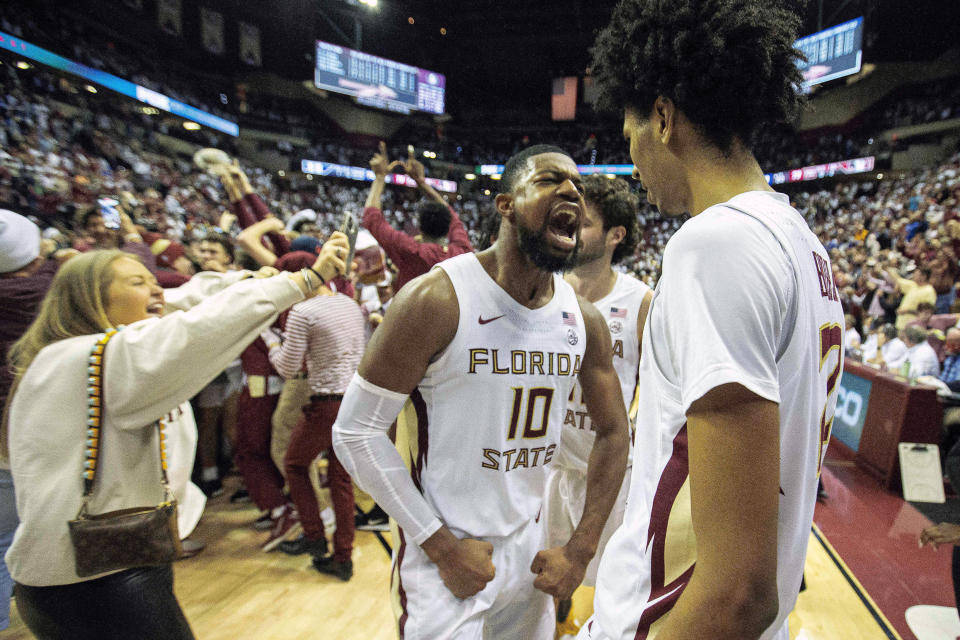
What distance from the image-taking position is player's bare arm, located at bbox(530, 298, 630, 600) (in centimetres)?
172

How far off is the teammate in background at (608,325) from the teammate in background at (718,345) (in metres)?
1.38

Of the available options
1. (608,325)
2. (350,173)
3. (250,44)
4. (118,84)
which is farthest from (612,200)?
(350,173)

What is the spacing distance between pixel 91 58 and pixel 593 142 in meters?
23.3

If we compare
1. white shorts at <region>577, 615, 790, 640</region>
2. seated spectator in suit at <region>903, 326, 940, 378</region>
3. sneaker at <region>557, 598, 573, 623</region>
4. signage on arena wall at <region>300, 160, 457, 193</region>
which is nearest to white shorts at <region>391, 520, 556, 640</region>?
white shorts at <region>577, 615, 790, 640</region>

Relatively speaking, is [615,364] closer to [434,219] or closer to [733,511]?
[733,511]

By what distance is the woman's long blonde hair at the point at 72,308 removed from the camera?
1.60 meters

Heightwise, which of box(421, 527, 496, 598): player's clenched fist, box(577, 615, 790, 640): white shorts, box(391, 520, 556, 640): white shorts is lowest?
box(391, 520, 556, 640): white shorts

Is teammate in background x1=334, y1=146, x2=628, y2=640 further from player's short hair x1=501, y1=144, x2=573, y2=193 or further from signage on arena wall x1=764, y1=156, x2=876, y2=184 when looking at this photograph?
signage on arena wall x1=764, y1=156, x2=876, y2=184

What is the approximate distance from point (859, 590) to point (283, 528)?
390 cm

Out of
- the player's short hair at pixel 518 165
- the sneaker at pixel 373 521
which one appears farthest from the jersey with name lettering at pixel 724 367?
the sneaker at pixel 373 521

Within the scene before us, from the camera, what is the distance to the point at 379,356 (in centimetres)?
145

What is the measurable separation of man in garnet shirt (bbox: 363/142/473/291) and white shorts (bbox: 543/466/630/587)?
173 cm

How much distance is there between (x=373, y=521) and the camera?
13.9ft

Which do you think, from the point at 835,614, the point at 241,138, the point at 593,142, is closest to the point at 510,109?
the point at 593,142
